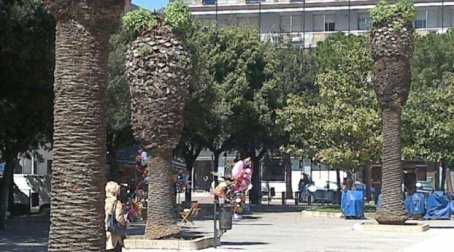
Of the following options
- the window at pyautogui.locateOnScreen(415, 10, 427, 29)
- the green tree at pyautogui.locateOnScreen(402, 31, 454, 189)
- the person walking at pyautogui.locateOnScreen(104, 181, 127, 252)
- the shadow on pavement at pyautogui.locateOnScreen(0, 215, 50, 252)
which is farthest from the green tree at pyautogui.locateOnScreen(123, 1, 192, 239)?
the window at pyautogui.locateOnScreen(415, 10, 427, 29)

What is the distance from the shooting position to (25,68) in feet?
74.9

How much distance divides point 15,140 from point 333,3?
5483 centimetres

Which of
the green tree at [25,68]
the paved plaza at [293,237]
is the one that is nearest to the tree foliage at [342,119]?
the paved plaza at [293,237]

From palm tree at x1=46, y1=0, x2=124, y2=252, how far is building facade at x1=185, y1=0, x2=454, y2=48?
221 feet

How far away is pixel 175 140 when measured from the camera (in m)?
18.6

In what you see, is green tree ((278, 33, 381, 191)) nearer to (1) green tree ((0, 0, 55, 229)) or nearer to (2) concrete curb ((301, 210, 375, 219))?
(2) concrete curb ((301, 210, 375, 219))

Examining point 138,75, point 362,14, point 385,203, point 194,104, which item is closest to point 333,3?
point 362,14

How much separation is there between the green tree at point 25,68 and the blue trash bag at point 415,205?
1585cm

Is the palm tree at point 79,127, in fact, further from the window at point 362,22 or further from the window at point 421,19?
the window at point 421,19

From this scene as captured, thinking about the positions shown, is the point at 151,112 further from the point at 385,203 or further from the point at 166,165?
the point at 385,203

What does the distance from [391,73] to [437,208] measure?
10769mm

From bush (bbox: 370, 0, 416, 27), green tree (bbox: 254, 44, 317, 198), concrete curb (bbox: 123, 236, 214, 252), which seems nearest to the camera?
concrete curb (bbox: 123, 236, 214, 252)

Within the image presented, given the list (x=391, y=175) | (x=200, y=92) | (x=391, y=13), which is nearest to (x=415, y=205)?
(x=391, y=175)

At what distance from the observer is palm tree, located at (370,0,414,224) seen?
1018 inches
